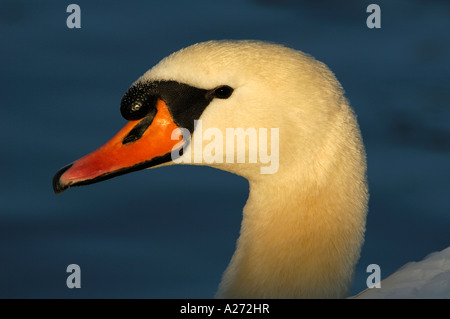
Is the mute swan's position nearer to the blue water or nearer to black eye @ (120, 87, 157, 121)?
black eye @ (120, 87, 157, 121)

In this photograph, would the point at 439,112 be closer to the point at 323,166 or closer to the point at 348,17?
the point at 348,17

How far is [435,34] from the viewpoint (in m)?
7.86

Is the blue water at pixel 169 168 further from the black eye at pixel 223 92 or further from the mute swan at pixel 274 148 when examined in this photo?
the black eye at pixel 223 92

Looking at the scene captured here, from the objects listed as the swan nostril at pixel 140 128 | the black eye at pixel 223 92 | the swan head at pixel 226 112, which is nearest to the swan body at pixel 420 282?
the swan head at pixel 226 112

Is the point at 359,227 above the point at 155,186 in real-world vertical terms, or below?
below

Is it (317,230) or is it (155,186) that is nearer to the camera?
(317,230)

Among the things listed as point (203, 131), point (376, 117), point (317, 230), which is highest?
point (376, 117)

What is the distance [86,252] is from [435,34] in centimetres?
363

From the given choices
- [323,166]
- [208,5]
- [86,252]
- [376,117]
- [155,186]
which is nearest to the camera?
[323,166]

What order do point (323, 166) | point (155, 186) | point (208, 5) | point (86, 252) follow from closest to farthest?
point (323, 166) < point (86, 252) < point (155, 186) < point (208, 5)

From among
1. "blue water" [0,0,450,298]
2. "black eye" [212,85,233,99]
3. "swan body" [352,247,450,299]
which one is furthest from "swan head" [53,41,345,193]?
"blue water" [0,0,450,298]

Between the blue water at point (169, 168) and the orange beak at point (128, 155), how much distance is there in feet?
5.70

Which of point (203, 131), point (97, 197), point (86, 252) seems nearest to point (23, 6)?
point (97, 197)

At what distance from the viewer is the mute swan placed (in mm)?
3658
